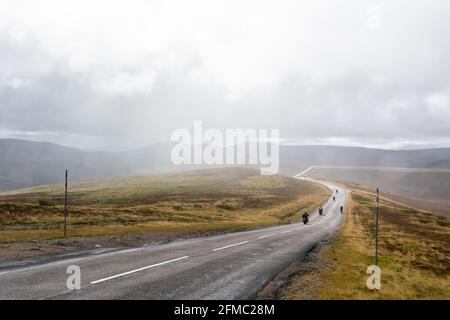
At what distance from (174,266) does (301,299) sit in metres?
6.28

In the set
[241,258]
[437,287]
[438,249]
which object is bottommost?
[438,249]

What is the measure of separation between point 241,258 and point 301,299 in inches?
307

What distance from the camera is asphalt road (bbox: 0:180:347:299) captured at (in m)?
11.9

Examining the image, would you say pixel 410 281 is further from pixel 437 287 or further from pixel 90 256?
pixel 90 256

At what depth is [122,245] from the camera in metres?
23.7

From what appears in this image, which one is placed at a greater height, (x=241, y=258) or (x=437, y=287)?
(x=241, y=258)

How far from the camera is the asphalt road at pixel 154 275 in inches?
468

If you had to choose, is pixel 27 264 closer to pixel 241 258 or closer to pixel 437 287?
pixel 241 258

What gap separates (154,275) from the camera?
1469 centimetres
